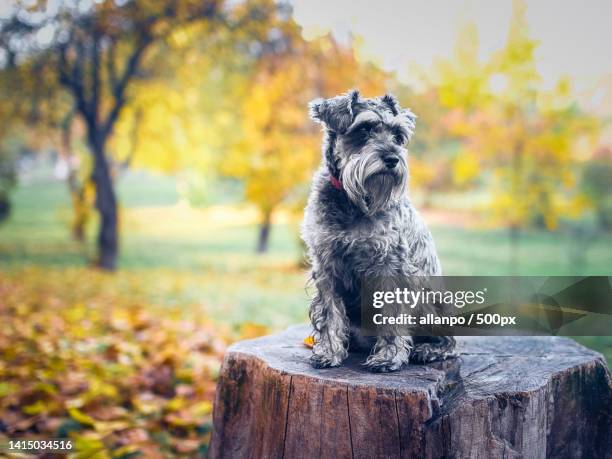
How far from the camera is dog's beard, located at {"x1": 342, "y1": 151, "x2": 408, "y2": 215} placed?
2.91m

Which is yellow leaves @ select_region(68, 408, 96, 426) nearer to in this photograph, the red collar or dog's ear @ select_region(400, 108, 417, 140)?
the red collar

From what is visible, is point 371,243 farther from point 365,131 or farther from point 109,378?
point 109,378

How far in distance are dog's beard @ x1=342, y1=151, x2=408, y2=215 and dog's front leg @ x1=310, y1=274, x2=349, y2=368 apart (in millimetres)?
528

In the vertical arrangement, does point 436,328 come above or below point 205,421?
above

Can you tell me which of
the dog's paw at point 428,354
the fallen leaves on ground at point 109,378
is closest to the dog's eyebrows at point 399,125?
the dog's paw at point 428,354

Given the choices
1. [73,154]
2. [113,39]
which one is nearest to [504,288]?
[113,39]

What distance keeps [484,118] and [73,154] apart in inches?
498

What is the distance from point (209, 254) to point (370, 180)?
16411mm

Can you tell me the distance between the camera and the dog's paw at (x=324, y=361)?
118 inches

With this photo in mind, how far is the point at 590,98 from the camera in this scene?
34.2 ft

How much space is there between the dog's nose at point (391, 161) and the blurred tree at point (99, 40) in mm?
9064

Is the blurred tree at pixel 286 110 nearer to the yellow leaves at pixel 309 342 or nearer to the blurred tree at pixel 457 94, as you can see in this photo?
the blurred tree at pixel 457 94

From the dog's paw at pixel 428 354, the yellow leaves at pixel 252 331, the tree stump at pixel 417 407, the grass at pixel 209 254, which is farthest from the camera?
the grass at pixel 209 254

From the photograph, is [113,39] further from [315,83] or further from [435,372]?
[435,372]
